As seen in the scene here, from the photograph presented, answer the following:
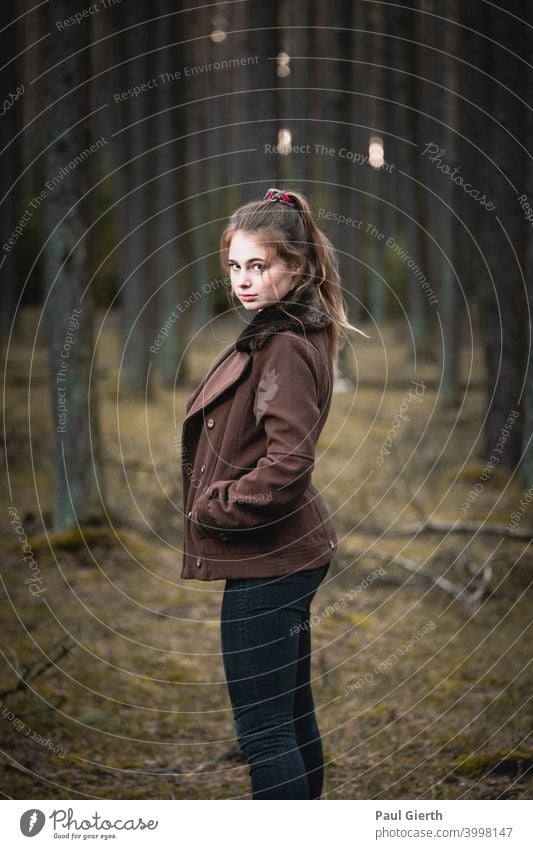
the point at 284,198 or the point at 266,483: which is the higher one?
the point at 284,198

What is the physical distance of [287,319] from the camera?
8.41ft

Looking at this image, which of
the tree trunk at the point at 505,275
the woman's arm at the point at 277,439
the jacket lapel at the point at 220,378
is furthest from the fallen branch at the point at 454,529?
the woman's arm at the point at 277,439

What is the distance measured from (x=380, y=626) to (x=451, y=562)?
942 millimetres

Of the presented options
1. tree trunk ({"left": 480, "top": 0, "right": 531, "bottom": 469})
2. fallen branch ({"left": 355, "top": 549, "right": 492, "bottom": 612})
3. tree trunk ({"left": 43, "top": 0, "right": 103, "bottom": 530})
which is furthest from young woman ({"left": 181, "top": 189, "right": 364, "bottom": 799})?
tree trunk ({"left": 480, "top": 0, "right": 531, "bottom": 469})

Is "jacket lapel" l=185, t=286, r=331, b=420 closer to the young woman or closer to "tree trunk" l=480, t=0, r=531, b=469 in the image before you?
the young woman

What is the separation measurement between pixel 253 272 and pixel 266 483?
2.06ft

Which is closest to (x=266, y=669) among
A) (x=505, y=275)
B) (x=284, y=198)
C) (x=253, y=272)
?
(x=253, y=272)

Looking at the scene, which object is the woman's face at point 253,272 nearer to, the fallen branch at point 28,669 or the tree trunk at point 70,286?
the fallen branch at point 28,669

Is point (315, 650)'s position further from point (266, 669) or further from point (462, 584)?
point (266, 669)

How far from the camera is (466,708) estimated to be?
433cm

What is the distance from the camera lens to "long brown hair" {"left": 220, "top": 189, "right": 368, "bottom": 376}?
262 centimetres

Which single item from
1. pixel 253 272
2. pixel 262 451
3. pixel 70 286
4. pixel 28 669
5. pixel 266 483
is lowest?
pixel 28 669

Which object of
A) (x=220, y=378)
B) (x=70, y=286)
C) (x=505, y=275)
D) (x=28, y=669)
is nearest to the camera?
(x=220, y=378)
